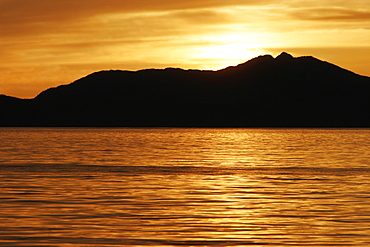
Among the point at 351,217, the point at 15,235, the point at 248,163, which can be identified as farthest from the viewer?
the point at 248,163

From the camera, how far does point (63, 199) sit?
29.2 meters

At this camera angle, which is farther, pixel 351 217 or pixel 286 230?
pixel 351 217

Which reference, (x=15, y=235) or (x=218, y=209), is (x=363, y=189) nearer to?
(x=218, y=209)

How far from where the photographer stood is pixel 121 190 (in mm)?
33750

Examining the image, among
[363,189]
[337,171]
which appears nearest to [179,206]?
[363,189]

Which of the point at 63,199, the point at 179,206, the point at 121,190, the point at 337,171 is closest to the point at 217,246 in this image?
the point at 179,206

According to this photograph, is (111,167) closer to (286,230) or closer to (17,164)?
(17,164)

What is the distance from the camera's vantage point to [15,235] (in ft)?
66.6

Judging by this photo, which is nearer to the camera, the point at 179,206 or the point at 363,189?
the point at 179,206

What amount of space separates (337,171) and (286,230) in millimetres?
26561

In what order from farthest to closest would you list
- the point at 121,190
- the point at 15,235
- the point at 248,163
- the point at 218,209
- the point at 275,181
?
the point at 248,163, the point at 275,181, the point at 121,190, the point at 218,209, the point at 15,235

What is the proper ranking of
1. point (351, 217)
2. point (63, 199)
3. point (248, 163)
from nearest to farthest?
point (351, 217)
point (63, 199)
point (248, 163)

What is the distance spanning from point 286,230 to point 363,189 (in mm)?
13836

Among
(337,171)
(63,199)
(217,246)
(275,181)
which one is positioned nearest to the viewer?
(217,246)
